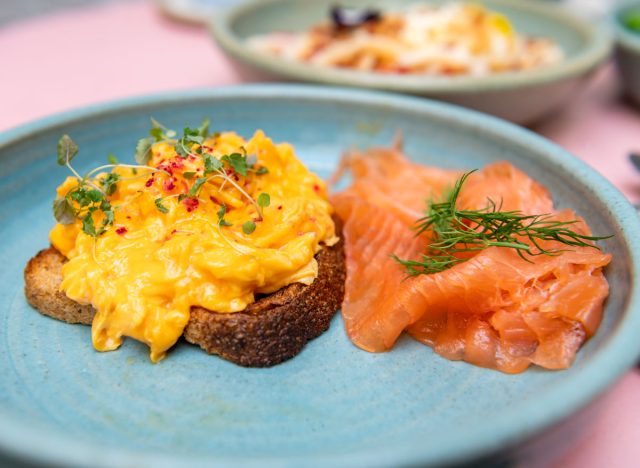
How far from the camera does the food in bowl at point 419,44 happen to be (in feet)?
12.2

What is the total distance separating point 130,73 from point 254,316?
3.05 m

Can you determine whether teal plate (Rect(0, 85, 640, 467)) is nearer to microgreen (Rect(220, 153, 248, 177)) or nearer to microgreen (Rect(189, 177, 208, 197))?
microgreen (Rect(189, 177, 208, 197))

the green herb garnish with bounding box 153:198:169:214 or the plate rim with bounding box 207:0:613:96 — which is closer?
the green herb garnish with bounding box 153:198:169:214

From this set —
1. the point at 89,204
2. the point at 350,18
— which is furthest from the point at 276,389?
the point at 350,18

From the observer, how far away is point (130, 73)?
438cm

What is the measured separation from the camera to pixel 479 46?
3.97 meters

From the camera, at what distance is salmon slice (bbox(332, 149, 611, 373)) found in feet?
6.06

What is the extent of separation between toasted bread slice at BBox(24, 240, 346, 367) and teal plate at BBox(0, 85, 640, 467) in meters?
0.04

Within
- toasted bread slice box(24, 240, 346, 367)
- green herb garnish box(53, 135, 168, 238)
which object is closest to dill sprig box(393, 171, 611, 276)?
toasted bread slice box(24, 240, 346, 367)

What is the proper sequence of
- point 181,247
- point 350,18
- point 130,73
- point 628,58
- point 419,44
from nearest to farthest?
point 181,247
point 628,58
point 419,44
point 350,18
point 130,73

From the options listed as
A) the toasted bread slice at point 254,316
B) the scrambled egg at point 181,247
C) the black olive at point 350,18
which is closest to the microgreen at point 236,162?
the scrambled egg at point 181,247

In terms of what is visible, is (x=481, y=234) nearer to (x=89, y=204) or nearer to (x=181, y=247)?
(x=181, y=247)

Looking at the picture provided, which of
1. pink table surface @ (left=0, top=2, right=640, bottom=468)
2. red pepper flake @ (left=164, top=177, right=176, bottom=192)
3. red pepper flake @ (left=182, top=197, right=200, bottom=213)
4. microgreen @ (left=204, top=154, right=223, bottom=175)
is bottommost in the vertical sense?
pink table surface @ (left=0, top=2, right=640, bottom=468)

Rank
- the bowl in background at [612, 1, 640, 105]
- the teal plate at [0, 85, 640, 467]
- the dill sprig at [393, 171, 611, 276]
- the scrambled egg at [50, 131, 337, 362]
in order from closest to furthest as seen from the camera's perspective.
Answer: the teal plate at [0, 85, 640, 467]
the scrambled egg at [50, 131, 337, 362]
the dill sprig at [393, 171, 611, 276]
the bowl in background at [612, 1, 640, 105]
